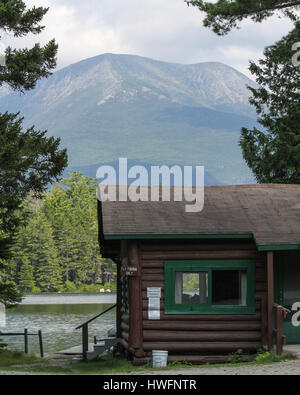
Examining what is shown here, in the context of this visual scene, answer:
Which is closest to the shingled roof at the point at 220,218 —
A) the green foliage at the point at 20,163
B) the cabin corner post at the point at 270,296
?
the cabin corner post at the point at 270,296

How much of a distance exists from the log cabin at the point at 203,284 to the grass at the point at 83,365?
552mm

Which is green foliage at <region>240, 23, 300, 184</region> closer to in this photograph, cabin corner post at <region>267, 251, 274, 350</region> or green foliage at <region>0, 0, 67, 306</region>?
green foliage at <region>0, 0, 67, 306</region>

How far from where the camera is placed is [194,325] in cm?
1838

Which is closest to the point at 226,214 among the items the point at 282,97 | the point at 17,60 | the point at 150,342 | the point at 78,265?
the point at 150,342

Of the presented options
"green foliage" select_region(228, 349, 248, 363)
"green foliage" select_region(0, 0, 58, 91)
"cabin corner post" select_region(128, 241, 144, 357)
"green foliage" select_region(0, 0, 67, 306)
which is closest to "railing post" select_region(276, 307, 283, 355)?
"green foliage" select_region(228, 349, 248, 363)

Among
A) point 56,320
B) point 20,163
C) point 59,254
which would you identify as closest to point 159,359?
point 20,163

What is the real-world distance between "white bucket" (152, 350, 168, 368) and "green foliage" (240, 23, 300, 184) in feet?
65.1

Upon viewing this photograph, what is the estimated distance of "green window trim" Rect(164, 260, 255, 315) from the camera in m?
18.3

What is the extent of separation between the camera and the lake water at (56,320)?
34266 mm

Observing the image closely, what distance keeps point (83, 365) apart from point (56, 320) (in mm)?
29354

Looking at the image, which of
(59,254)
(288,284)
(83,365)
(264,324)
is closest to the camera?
(264,324)

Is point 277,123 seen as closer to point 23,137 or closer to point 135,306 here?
point 23,137
